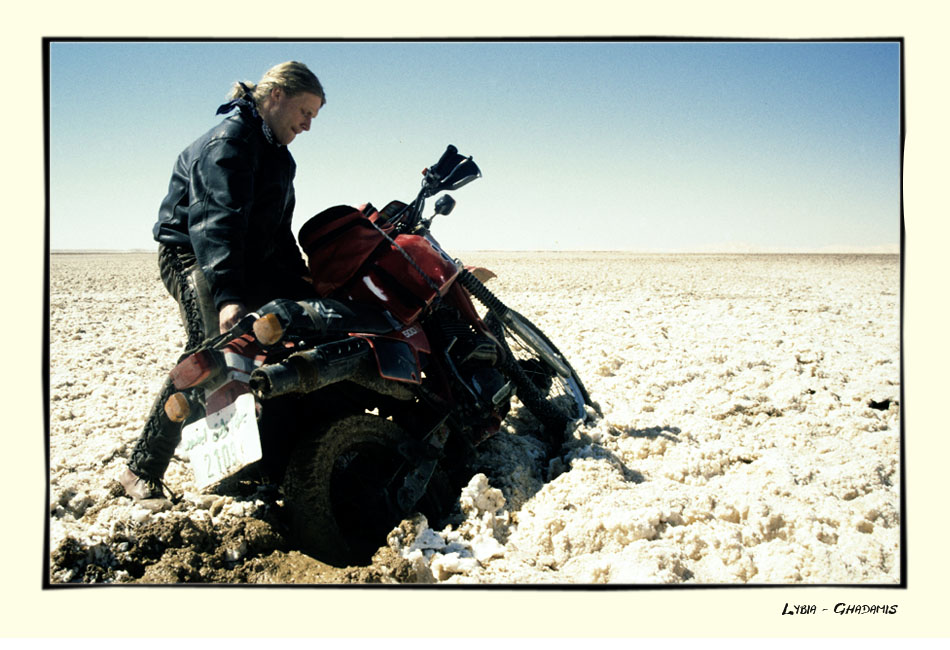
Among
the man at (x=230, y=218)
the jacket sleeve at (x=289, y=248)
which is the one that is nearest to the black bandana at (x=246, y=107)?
the man at (x=230, y=218)

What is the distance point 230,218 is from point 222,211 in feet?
0.12

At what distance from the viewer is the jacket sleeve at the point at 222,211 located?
2385 millimetres

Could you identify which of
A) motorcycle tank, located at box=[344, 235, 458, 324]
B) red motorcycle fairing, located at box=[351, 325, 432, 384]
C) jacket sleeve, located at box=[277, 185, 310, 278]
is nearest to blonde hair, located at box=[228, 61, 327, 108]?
jacket sleeve, located at box=[277, 185, 310, 278]

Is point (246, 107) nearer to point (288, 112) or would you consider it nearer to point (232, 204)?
point (288, 112)

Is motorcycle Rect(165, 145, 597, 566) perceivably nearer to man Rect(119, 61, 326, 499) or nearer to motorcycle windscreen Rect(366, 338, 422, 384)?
motorcycle windscreen Rect(366, 338, 422, 384)

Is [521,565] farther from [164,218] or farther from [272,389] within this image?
[164,218]

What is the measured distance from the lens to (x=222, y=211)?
242cm

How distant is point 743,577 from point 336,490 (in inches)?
54.1

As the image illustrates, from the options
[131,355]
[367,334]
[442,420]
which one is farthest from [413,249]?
[131,355]

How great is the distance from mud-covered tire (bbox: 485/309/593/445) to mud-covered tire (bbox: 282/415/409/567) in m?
0.93

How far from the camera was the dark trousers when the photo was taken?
2650mm

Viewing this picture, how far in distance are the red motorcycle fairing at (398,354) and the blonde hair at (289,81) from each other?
88cm

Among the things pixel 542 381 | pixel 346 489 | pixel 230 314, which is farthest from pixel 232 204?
pixel 542 381

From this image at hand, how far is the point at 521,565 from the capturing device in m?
2.35
